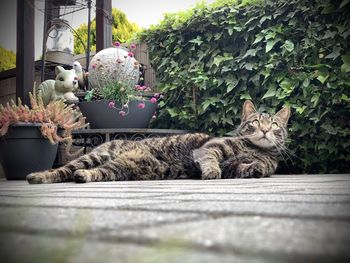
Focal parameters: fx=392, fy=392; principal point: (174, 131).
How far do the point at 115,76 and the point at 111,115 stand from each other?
2.39 feet

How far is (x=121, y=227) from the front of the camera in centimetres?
77

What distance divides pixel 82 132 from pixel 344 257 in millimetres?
4538

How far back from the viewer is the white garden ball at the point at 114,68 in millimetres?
5504

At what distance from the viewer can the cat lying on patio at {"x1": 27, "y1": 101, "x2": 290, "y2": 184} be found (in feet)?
10.6

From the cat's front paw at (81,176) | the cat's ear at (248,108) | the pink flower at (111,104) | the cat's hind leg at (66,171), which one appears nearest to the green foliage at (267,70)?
the cat's ear at (248,108)

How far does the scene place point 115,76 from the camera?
217 inches

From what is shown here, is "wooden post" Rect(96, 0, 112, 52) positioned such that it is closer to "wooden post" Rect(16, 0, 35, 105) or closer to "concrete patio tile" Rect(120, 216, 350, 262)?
"wooden post" Rect(16, 0, 35, 105)

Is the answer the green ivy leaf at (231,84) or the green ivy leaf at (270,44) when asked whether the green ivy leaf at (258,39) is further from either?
the green ivy leaf at (231,84)

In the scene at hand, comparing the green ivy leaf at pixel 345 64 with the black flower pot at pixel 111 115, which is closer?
the green ivy leaf at pixel 345 64

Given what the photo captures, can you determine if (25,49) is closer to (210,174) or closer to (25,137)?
(25,137)

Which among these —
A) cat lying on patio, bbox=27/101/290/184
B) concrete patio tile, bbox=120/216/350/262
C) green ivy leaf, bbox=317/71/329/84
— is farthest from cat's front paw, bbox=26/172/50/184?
green ivy leaf, bbox=317/71/329/84

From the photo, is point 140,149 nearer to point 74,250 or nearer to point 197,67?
point 197,67

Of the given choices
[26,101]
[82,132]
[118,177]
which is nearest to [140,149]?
[118,177]

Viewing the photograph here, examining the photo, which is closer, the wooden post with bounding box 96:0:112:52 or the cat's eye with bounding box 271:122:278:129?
the cat's eye with bounding box 271:122:278:129
